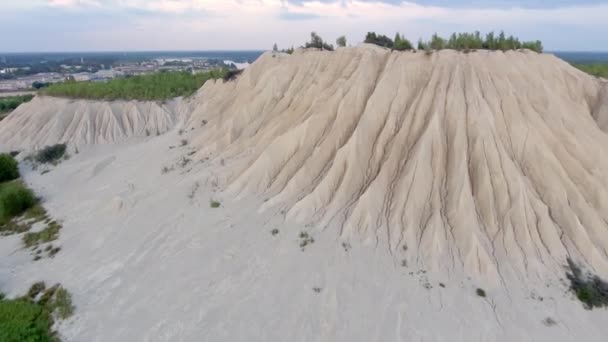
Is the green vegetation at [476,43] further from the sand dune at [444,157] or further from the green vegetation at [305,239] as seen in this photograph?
the green vegetation at [305,239]

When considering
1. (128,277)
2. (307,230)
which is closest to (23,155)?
(128,277)

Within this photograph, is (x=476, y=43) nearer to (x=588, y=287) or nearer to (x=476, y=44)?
(x=476, y=44)

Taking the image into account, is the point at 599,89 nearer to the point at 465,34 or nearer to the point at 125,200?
the point at 465,34

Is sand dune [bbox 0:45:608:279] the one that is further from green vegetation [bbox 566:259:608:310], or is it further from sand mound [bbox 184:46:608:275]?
green vegetation [bbox 566:259:608:310]

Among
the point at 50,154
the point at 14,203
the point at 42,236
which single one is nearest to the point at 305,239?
the point at 42,236

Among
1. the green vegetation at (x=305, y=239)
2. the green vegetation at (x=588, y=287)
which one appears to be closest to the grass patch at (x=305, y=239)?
the green vegetation at (x=305, y=239)
